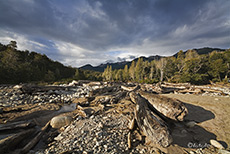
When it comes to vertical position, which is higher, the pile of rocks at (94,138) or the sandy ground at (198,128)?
the pile of rocks at (94,138)

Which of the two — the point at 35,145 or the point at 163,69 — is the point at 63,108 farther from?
the point at 163,69

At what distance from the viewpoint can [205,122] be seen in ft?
13.5

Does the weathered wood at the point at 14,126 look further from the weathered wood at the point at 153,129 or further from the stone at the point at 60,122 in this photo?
the weathered wood at the point at 153,129

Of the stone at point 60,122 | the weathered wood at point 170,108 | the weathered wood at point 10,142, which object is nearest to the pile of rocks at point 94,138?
the stone at point 60,122

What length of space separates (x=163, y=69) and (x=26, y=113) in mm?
34291

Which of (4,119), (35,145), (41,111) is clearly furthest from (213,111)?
(4,119)

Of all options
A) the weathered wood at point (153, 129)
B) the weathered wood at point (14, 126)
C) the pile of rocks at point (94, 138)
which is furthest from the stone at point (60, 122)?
the weathered wood at point (153, 129)

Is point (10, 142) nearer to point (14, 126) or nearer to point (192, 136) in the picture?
point (14, 126)

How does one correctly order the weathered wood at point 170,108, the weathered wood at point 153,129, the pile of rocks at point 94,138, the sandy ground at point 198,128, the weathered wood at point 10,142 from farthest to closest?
the weathered wood at point 170,108 < the sandy ground at point 198,128 < the weathered wood at point 153,129 < the pile of rocks at point 94,138 < the weathered wood at point 10,142

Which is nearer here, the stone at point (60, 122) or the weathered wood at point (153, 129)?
the weathered wood at point (153, 129)

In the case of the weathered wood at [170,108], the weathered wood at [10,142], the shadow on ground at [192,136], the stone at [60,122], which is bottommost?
the shadow on ground at [192,136]

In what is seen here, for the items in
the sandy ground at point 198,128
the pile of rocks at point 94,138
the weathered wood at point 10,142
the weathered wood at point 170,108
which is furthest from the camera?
the weathered wood at point 170,108

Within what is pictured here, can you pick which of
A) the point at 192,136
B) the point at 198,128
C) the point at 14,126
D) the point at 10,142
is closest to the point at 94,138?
the point at 10,142

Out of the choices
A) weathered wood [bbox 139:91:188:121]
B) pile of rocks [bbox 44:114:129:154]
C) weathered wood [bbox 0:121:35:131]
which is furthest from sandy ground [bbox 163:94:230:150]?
weathered wood [bbox 0:121:35:131]
